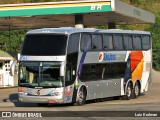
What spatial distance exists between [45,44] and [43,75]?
1279 millimetres

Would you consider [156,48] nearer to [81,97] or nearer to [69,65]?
[81,97]

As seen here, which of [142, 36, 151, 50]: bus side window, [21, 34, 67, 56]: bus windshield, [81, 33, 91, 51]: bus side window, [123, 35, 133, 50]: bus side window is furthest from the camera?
[142, 36, 151, 50]: bus side window

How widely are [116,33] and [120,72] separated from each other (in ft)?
6.12

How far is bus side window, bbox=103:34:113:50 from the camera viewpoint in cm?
2552

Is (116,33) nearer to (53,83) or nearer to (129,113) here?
(53,83)

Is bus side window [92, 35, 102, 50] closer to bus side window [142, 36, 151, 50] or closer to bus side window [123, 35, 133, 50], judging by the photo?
bus side window [123, 35, 133, 50]

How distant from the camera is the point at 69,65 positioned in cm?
2267

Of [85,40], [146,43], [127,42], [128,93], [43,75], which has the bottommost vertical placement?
[128,93]

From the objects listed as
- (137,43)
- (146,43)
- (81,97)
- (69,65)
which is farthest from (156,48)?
(69,65)

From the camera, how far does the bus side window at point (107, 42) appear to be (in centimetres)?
2552

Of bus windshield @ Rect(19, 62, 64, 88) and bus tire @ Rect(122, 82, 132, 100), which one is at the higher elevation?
bus windshield @ Rect(19, 62, 64, 88)

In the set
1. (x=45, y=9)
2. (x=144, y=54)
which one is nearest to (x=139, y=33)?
(x=144, y=54)

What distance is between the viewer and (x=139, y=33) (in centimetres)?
2897

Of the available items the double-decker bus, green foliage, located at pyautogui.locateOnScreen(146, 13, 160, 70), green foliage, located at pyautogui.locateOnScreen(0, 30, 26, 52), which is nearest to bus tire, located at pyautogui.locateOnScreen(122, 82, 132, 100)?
the double-decker bus
